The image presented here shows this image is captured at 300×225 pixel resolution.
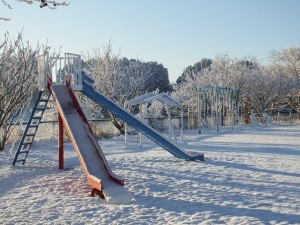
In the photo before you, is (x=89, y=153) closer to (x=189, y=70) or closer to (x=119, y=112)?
(x=119, y=112)

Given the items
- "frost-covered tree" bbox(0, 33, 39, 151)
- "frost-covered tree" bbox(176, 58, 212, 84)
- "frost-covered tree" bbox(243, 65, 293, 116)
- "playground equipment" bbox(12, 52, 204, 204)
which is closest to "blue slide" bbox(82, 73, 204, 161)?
"playground equipment" bbox(12, 52, 204, 204)

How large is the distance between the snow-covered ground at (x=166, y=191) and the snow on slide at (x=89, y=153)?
0.23 meters

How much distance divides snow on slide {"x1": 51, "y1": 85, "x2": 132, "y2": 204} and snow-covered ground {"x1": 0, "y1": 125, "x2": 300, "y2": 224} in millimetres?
229

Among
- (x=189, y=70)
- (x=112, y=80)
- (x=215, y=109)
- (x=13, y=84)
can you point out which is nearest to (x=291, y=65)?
(x=189, y=70)

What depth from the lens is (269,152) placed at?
11.0m

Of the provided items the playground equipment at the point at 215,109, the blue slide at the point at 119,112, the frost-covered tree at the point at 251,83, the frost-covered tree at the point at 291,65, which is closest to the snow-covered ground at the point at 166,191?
the blue slide at the point at 119,112

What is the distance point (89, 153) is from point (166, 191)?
1.61 meters

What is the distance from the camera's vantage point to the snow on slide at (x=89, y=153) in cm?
579

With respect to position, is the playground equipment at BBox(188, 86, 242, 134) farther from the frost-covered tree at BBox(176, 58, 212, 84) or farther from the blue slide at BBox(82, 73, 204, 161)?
the blue slide at BBox(82, 73, 204, 161)

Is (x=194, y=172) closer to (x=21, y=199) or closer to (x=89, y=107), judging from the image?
(x=21, y=199)

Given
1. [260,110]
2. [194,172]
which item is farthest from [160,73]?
[194,172]

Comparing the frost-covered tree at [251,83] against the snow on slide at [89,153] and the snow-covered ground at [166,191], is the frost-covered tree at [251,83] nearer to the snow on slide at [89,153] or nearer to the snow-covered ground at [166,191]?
the snow-covered ground at [166,191]

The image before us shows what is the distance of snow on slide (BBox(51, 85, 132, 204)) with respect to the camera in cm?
579

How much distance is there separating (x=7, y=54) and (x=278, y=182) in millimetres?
9391
